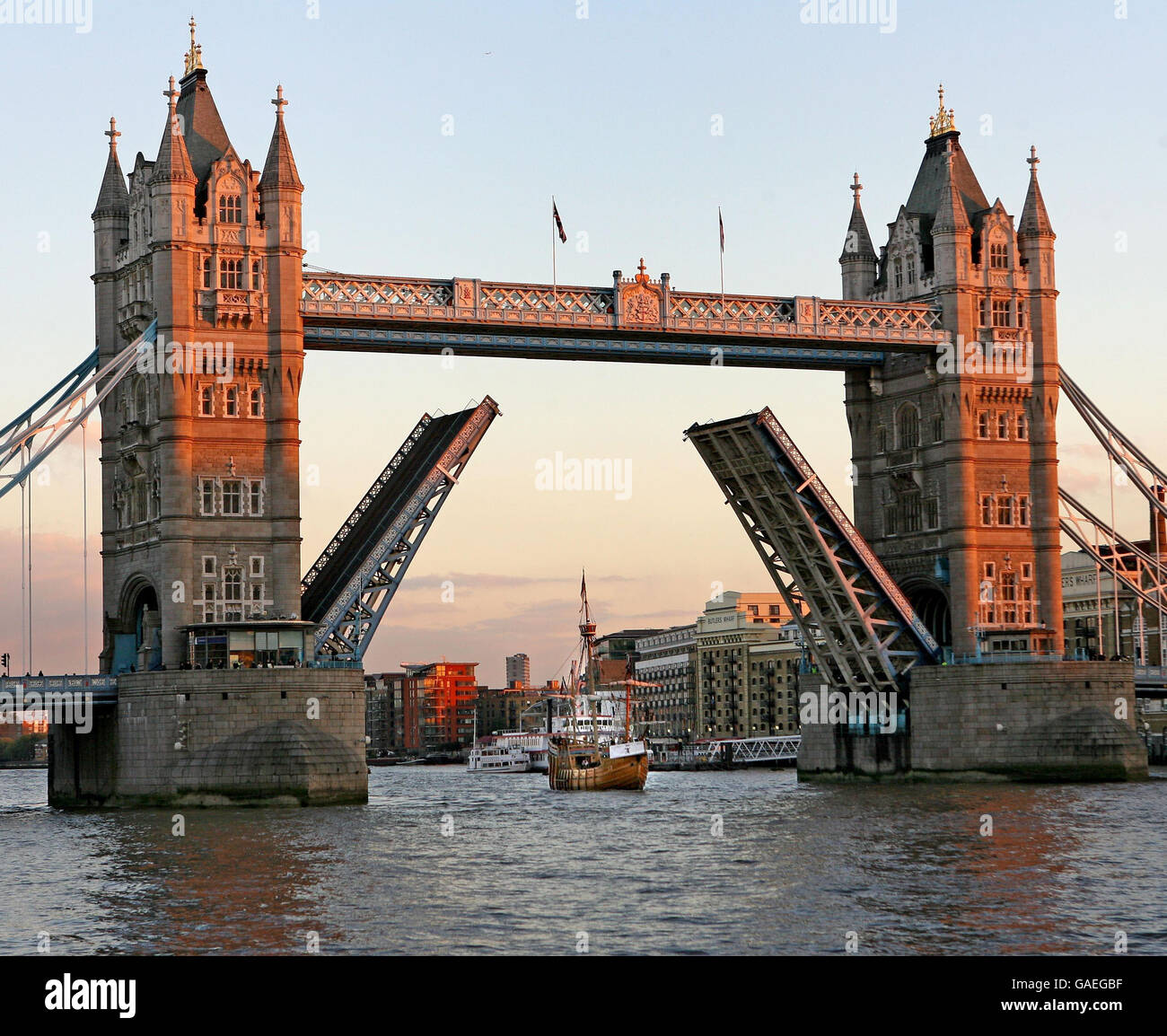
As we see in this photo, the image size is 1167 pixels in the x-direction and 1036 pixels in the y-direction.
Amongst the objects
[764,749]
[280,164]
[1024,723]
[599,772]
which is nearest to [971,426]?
[1024,723]

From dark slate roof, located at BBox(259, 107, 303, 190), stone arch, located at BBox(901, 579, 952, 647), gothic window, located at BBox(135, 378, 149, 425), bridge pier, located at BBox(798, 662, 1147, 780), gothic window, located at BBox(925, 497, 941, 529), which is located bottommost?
bridge pier, located at BBox(798, 662, 1147, 780)

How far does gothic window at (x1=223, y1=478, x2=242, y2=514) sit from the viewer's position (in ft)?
203

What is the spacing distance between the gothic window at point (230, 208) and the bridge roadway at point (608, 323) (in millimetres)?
2976

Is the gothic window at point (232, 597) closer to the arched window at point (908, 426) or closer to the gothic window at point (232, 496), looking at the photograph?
the gothic window at point (232, 496)

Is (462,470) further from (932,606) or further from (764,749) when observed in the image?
(764,749)

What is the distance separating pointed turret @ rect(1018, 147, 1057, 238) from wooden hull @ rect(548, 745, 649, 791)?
92.7 feet

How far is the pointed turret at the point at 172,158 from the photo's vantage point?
61562 millimetres

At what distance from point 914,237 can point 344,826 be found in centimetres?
3525

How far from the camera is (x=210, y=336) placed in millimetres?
61688

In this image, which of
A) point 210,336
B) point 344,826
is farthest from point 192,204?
point 344,826

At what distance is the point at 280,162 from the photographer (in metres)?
62.7

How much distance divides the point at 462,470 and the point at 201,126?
565 inches

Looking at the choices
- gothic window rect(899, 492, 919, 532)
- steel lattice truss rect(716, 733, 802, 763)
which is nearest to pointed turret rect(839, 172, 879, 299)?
gothic window rect(899, 492, 919, 532)

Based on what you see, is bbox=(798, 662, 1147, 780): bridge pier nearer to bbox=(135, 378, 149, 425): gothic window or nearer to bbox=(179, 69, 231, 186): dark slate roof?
bbox=(135, 378, 149, 425): gothic window
